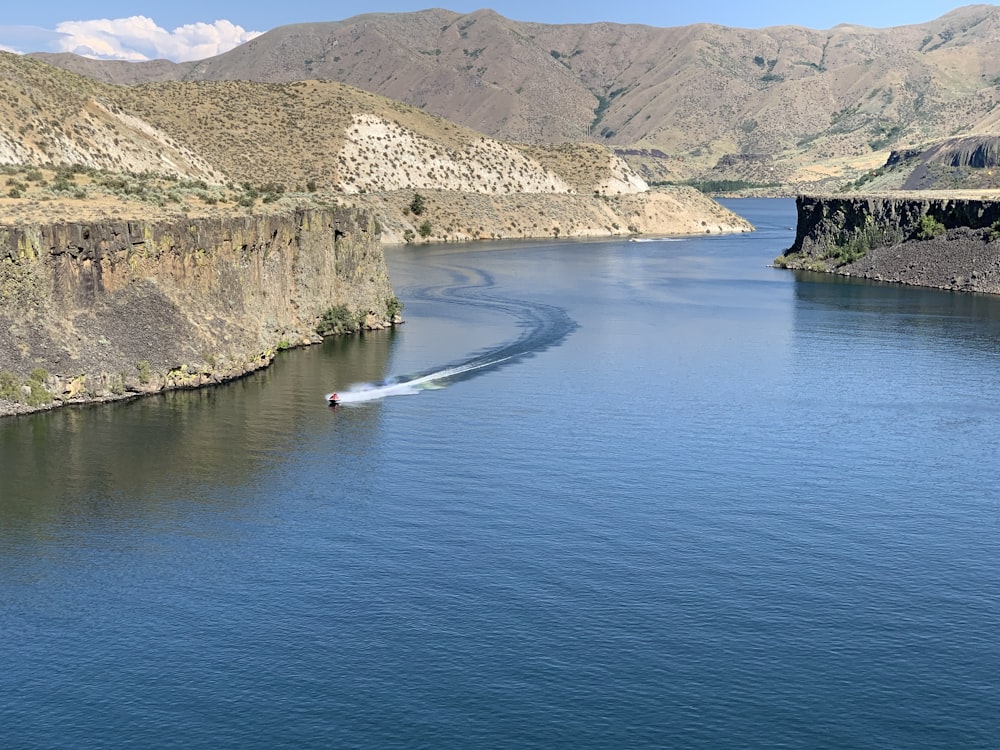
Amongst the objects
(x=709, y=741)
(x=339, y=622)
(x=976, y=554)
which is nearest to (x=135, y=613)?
(x=339, y=622)

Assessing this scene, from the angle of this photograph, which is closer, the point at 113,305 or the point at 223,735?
the point at 223,735

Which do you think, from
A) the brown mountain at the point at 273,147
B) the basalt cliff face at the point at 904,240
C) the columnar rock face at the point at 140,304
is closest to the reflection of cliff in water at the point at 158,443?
the columnar rock face at the point at 140,304

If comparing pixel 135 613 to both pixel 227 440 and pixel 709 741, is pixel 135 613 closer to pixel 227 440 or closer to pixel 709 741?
pixel 709 741

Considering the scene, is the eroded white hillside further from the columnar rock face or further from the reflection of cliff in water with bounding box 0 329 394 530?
the reflection of cliff in water with bounding box 0 329 394 530

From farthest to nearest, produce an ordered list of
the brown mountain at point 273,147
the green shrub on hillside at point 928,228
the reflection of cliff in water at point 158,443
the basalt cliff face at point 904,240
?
the green shrub on hillside at point 928,228 → the brown mountain at point 273,147 → the basalt cliff face at point 904,240 → the reflection of cliff in water at point 158,443

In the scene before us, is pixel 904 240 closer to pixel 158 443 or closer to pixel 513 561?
pixel 158 443

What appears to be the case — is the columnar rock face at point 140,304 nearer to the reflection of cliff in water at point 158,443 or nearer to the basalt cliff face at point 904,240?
the reflection of cliff in water at point 158,443
